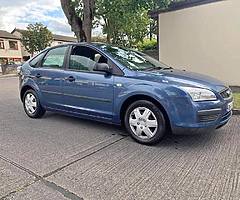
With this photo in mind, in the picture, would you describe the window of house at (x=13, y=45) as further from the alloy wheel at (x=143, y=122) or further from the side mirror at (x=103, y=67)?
the alloy wheel at (x=143, y=122)

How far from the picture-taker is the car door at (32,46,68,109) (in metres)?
5.14

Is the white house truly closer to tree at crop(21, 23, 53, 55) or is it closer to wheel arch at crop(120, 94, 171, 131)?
wheel arch at crop(120, 94, 171, 131)

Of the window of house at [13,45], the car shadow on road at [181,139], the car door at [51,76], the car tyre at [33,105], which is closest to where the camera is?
the car shadow on road at [181,139]

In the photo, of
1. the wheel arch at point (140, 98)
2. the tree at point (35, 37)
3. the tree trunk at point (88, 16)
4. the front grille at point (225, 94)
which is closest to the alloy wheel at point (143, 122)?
the wheel arch at point (140, 98)

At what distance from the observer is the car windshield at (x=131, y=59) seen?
450 cm

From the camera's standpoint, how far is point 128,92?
4.14 metres

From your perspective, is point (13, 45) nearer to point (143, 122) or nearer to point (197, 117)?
point (143, 122)

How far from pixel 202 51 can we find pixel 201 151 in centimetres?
722

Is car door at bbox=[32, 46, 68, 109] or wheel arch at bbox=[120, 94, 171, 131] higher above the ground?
car door at bbox=[32, 46, 68, 109]

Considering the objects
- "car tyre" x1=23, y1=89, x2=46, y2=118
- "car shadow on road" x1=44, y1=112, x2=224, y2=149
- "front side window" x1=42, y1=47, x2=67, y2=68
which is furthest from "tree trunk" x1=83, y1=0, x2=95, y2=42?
"car shadow on road" x1=44, y1=112, x2=224, y2=149

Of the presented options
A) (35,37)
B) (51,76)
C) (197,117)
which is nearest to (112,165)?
(197,117)

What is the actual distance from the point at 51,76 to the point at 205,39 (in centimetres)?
698

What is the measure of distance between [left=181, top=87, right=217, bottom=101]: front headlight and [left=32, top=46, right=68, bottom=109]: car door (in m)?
2.53

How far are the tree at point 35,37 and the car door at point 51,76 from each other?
39.5 meters
